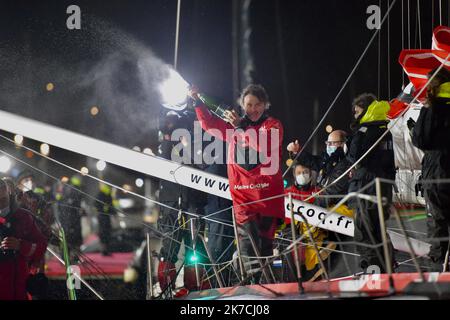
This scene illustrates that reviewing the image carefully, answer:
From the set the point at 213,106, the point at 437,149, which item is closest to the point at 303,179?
the point at 213,106

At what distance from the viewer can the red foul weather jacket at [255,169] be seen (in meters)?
5.69

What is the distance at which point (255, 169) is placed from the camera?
5785 mm

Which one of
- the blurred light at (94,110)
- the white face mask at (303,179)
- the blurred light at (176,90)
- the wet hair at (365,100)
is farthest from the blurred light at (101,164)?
the wet hair at (365,100)

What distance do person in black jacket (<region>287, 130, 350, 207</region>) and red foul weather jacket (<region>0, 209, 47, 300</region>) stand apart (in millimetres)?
2389

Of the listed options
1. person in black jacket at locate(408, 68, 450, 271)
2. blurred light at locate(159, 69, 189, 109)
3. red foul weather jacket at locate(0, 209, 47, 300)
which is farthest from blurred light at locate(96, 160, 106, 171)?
person in black jacket at locate(408, 68, 450, 271)

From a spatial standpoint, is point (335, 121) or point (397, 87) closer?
point (397, 87)

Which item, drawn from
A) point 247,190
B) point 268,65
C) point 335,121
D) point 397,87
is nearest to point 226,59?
point 268,65

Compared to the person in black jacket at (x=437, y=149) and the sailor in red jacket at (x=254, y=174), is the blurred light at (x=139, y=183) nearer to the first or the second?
the sailor in red jacket at (x=254, y=174)

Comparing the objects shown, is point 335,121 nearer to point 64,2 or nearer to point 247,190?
point 64,2

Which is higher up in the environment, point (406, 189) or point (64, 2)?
point (64, 2)

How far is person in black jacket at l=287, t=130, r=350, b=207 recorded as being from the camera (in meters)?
7.24
